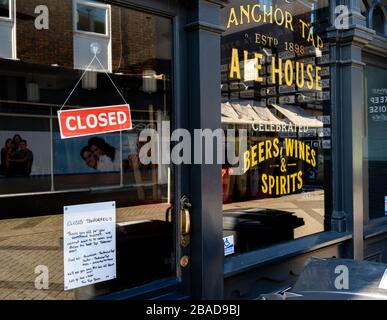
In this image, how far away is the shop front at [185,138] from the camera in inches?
112

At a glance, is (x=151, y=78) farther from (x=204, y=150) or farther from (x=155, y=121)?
(x=204, y=150)

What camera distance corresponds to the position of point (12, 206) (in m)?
7.74

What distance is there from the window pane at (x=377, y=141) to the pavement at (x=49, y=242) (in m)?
1.18

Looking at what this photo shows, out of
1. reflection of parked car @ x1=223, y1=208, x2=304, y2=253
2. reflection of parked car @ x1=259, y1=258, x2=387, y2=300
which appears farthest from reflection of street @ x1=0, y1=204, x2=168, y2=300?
reflection of parked car @ x1=259, y1=258, x2=387, y2=300

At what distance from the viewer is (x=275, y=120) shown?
13.3 feet

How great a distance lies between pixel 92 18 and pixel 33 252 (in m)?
2.81

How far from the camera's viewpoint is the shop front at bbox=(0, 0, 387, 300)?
9.33 feet

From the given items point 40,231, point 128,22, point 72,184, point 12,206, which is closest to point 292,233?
point 72,184

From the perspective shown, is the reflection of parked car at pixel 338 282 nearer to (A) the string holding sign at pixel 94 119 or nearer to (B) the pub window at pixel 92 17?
(A) the string holding sign at pixel 94 119

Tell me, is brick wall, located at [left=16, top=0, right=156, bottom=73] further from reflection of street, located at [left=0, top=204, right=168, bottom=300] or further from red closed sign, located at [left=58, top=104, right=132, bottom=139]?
reflection of street, located at [left=0, top=204, right=168, bottom=300]

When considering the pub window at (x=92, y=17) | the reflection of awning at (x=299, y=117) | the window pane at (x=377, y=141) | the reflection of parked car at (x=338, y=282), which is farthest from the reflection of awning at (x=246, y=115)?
the window pane at (x=377, y=141)

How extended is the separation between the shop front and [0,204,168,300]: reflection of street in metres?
0.03
